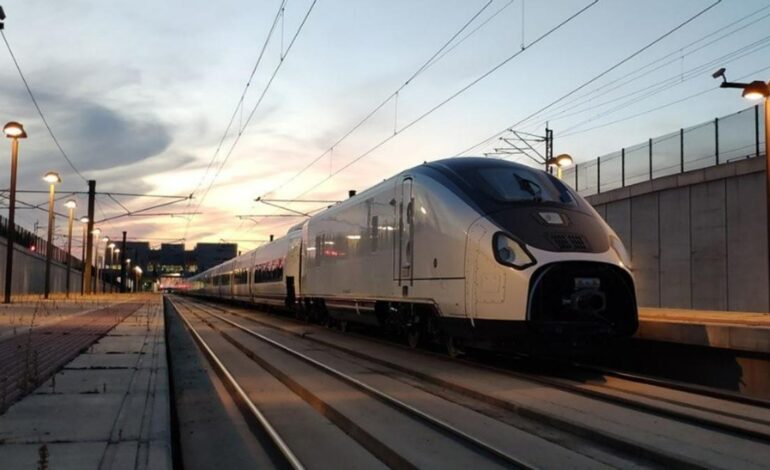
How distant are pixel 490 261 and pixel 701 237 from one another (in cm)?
1544

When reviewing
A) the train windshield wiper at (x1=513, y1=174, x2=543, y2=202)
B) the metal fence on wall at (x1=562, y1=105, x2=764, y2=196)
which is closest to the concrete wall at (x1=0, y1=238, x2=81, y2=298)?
the metal fence on wall at (x1=562, y1=105, x2=764, y2=196)

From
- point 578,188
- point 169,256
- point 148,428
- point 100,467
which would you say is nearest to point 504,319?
point 148,428

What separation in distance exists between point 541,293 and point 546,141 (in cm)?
3923

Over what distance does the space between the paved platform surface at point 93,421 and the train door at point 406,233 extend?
16.5 feet

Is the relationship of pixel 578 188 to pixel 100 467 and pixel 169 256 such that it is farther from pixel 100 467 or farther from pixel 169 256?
pixel 169 256

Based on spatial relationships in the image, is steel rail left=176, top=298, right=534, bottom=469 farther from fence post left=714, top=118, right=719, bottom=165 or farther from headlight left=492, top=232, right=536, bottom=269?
fence post left=714, top=118, right=719, bottom=165

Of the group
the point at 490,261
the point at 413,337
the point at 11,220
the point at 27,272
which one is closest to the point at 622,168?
the point at 413,337

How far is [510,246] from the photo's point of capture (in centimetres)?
1053

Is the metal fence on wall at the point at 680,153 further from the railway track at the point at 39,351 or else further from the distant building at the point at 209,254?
the distant building at the point at 209,254

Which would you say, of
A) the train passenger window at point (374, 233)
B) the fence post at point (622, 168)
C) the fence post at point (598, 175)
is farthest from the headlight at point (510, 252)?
the fence post at point (598, 175)

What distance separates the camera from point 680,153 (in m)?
25.5

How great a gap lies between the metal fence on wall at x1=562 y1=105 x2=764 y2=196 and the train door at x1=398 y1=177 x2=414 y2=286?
13547 millimetres

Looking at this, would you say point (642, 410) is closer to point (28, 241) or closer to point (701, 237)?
point (701, 237)

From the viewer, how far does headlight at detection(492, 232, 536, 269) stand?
10.3 m
